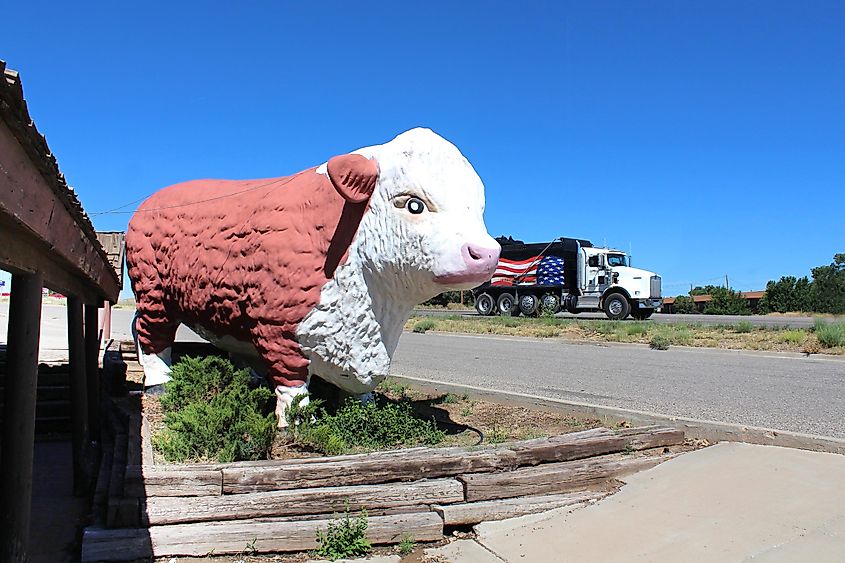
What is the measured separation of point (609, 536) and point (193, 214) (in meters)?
4.27

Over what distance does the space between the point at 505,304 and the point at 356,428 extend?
72.2ft

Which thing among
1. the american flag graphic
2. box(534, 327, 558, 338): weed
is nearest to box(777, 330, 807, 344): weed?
box(534, 327, 558, 338): weed

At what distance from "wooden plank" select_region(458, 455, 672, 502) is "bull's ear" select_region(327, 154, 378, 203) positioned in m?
2.06

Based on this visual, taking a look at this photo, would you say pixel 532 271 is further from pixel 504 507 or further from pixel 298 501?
pixel 298 501

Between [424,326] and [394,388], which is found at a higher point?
[424,326]

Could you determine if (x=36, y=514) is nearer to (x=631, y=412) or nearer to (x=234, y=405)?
(x=234, y=405)

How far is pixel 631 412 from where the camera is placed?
6.28m

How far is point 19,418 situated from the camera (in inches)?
108

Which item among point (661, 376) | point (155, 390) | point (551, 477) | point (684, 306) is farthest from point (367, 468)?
point (684, 306)

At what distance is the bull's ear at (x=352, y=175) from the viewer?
4.79 m

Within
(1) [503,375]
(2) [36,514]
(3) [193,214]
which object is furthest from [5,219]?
(1) [503,375]

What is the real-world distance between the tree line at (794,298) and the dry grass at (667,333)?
16.9m

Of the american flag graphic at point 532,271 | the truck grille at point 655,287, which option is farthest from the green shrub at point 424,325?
the truck grille at point 655,287

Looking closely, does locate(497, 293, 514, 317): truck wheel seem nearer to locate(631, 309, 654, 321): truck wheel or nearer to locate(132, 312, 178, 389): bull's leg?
locate(631, 309, 654, 321): truck wheel
